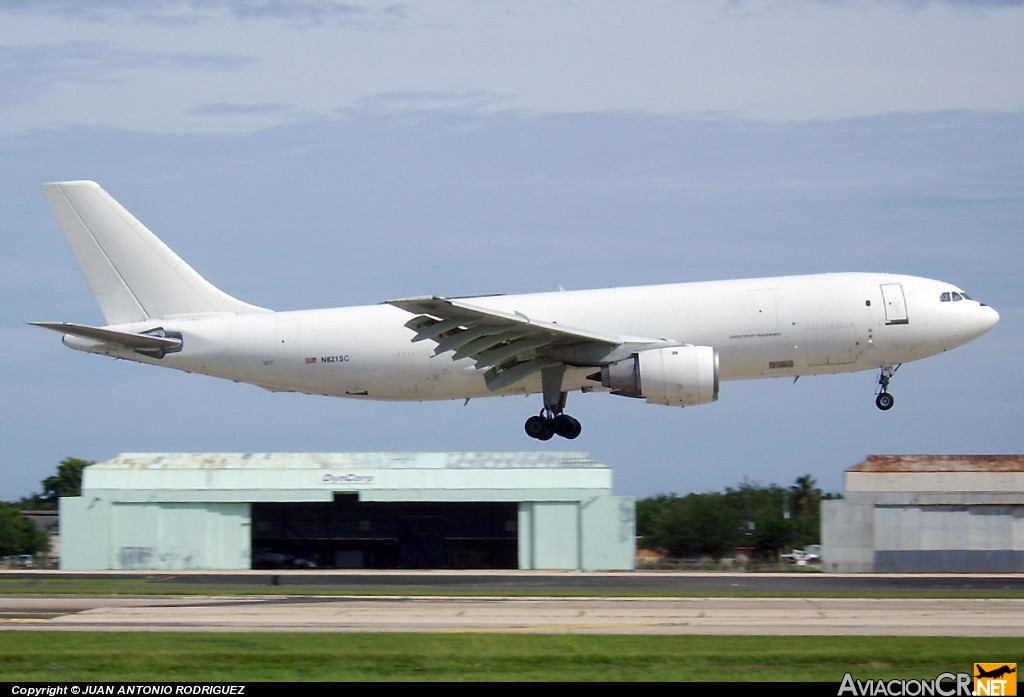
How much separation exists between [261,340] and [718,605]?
15.8 metres

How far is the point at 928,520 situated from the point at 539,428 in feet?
86.4

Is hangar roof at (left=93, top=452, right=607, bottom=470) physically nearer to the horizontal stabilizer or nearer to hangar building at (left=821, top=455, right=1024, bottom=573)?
hangar building at (left=821, top=455, right=1024, bottom=573)

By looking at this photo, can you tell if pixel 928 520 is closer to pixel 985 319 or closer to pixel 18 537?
pixel 985 319

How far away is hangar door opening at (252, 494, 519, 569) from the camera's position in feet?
214

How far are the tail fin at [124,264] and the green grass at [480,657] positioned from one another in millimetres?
18060

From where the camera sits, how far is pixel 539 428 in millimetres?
41719

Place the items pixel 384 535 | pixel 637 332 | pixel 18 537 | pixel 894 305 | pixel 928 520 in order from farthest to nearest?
pixel 18 537
pixel 384 535
pixel 928 520
pixel 637 332
pixel 894 305

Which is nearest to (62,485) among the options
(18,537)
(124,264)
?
(18,537)

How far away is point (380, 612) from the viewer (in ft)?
108

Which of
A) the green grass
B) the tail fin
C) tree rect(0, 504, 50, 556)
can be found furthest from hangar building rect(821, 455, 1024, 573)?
tree rect(0, 504, 50, 556)

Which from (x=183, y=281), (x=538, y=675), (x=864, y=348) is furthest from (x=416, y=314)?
(x=538, y=675)

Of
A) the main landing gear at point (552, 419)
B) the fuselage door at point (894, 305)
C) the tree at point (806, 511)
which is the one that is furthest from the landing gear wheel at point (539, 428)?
the tree at point (806, 511)

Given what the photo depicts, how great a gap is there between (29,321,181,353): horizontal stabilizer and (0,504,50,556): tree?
37.9 m

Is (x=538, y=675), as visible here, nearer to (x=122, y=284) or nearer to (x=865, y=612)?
(x=865, y=612)
